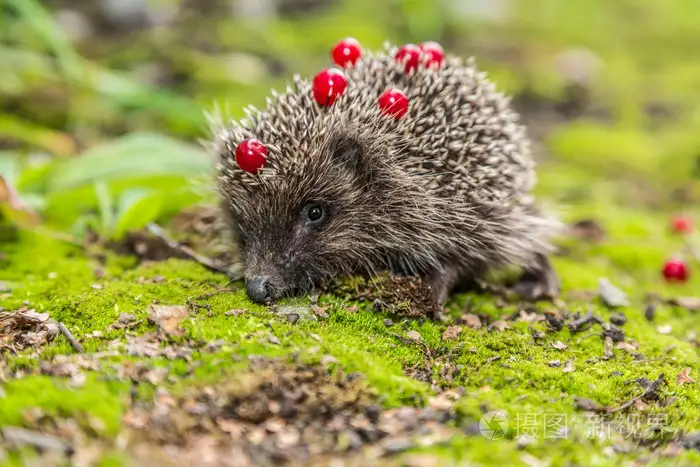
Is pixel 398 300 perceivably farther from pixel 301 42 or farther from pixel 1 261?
pixel 301 42

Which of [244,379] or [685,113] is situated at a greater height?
[685,113]

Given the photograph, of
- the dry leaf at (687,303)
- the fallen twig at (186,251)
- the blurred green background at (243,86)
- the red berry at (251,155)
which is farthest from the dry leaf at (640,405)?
the blurred green background at (243,86)

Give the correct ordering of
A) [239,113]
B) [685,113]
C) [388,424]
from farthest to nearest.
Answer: [685,113] < [239,113] < [388,424]

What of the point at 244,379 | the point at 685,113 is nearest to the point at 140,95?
the point at 244,379

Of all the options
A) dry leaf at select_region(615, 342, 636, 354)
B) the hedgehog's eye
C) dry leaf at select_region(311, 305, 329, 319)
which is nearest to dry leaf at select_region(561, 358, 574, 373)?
dry leaf at select_region(615, 342, 636, 354)

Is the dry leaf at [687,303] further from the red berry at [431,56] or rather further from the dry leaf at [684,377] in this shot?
the red berry at [431,56]

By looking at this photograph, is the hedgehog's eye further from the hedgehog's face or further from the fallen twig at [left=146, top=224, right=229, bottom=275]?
the fallen twig at [left=146, top=224, right=229, bottom=275]

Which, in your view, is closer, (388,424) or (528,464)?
(528,464)

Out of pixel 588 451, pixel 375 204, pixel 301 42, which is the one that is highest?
pixel 301 42

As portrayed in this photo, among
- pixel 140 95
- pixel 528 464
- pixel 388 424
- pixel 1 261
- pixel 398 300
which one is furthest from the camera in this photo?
pixel 140 95
